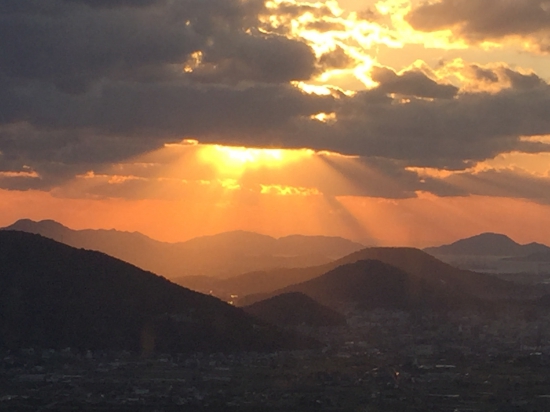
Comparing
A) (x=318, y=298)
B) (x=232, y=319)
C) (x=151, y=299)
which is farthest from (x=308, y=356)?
(x=318, y=298)

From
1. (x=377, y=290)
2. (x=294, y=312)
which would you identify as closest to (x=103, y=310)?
(x=294, y=312)

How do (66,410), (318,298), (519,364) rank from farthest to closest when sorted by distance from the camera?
(318,298) → (519,364) → (66,410)

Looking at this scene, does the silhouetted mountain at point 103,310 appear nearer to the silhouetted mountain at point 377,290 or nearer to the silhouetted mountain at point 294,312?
the silhouetted mountain at point 294,312

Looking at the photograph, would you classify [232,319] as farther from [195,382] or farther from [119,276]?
[195,382]

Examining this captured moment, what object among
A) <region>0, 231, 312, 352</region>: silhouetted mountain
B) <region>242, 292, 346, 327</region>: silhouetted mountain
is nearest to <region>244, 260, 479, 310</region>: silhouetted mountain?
<region>242, 292, 346, 327</region>: silhouetted mountain

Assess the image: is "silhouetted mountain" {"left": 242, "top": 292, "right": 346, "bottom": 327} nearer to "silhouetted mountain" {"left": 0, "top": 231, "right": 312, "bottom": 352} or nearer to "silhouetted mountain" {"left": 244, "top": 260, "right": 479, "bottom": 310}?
"silhouetted mountain" {"left": 0, "top": 231, "right": 312, "bottom": 352}

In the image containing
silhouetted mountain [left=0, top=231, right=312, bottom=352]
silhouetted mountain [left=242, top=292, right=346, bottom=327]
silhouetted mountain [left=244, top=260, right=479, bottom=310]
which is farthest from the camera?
silhouetted mountain [left=244, top=260, right=479, bottom=310]
